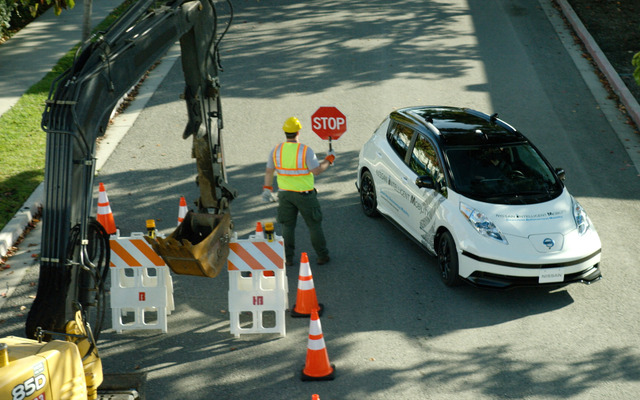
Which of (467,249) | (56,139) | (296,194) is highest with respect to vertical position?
(56,139)

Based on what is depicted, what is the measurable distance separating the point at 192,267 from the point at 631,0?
20170 millimetres

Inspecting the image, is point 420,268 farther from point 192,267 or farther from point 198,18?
point 198,18

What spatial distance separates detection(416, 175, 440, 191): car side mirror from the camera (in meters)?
10.3

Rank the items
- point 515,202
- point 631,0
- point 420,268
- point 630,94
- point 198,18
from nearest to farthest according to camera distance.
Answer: point 198,18 < point 515,202 < point 420,268 < point 630,94 < point 631,0

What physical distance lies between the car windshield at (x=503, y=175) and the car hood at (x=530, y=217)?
14cm

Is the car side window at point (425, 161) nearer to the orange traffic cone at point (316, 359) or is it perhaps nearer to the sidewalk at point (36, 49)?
the orange traffic cone at point (316, 359)

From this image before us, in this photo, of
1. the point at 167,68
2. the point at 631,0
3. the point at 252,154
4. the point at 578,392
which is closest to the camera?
the point at 578,392

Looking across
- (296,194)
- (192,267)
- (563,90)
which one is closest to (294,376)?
(192,267)

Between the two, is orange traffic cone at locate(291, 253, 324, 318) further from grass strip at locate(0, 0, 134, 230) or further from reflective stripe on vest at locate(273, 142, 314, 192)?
grass strip at locate(0, 0, 134, 230)

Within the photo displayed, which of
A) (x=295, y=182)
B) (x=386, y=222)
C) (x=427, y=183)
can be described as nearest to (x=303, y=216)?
(x=295, y=182)

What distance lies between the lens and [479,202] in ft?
32.4

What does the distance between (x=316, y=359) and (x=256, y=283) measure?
1421 millimetres

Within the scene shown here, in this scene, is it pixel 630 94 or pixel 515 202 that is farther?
pixel 630 94

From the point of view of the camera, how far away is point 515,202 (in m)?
9.95
